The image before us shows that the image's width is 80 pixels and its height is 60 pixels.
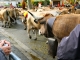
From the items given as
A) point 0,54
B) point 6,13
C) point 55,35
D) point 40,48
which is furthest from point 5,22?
point 0,54

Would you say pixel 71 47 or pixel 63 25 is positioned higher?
pixel 71 47

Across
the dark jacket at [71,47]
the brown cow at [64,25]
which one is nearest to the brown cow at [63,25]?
the brown cow at [64,25]

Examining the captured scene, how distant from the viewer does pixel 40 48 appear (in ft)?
29.9

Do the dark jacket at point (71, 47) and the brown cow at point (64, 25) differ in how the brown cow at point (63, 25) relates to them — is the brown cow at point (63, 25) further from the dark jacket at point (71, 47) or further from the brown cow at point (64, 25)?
the dark jacket at point (71, 47)

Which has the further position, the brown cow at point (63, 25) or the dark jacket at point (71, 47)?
the brown cow at point (63, 25)

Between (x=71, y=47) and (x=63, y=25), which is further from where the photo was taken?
(x=63, y=25)

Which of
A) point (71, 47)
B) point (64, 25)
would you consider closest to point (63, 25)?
point (64, 25)

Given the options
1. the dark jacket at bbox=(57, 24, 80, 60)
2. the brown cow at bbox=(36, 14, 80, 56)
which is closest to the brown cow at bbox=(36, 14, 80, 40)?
the brown cow at bbox=(36, 14, 80, 56)

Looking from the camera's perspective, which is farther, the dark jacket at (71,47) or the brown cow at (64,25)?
the brown cow at (64,25)

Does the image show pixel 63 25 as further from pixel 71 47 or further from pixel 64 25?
pixel 71 47

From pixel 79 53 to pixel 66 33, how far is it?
2630 millimetres

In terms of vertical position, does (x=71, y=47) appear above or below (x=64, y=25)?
above

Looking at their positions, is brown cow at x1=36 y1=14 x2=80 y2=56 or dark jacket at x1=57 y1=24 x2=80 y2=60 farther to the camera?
brown cow at x1=36 y1=14 x2=80 y2=56

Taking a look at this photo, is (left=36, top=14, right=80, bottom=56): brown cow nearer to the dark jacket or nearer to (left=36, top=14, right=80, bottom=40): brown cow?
(left=36, top=14, right=80, bottom=40): brown cow
